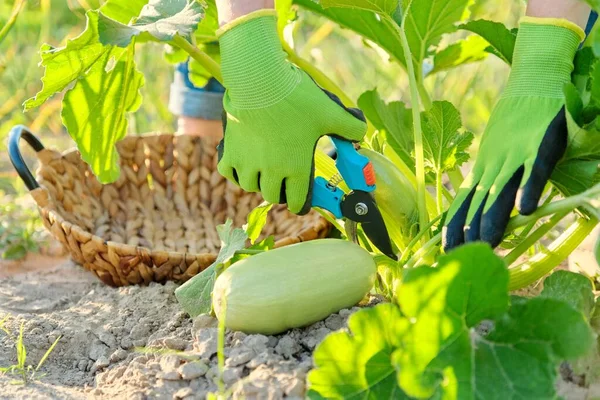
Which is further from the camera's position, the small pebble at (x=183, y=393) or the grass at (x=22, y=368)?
the grass at (x=22, y=368)

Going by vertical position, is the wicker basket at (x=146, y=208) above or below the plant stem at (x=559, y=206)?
below

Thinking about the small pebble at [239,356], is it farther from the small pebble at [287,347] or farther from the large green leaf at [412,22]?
the large green leaf at [412,22]

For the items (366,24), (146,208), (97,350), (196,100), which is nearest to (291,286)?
(97,350)

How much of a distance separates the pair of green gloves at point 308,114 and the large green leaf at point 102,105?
16.9 inches

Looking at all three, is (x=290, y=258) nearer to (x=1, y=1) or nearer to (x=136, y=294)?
(x=136, y=294)

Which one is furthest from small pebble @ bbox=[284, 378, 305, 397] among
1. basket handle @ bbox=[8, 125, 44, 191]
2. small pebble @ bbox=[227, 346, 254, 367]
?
basket handle @ bbox=[8, 125, 44, 191]

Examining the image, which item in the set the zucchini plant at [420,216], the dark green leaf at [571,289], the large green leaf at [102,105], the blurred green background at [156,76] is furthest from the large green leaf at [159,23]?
the blurred green background at [156,76]

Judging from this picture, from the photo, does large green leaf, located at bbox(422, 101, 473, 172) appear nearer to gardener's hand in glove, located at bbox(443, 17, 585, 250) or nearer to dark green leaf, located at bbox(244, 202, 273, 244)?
gardener's hand in glove, located at bbox(443, 17, 585, 250)

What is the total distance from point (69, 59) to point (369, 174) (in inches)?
28.4

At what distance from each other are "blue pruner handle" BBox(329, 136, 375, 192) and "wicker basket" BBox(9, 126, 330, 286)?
0.41 m

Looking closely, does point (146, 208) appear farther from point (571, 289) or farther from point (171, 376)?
point (571, 289)

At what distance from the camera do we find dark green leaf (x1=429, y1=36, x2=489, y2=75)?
6.48 ft

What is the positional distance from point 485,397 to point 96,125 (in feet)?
4.09

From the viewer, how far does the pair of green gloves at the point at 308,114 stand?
53.0 inches
